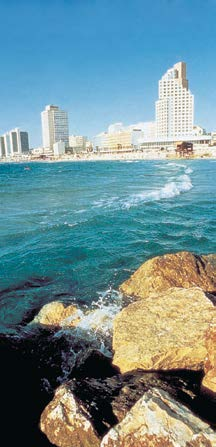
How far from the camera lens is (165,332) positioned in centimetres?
621

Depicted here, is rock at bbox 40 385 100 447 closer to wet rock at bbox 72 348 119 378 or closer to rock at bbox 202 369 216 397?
wet rock at bbox 72 348 119 378

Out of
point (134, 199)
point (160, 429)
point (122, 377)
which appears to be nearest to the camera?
point (160, 429)

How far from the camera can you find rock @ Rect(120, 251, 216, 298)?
9.52 metres

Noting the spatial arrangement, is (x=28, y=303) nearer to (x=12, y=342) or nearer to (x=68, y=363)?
(x=12, y=342)

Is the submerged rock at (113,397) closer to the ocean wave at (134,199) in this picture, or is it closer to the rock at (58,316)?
the rock at (58,316)

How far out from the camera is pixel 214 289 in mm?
9539

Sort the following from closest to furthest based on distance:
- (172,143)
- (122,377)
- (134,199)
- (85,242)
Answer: (122,377) → (85,242) → (134,199) → (172,143)

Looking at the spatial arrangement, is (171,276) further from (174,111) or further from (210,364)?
(174,111)

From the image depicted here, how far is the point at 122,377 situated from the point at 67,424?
58.9 inches

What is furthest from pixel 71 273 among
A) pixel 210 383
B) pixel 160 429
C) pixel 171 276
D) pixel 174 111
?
pixel 174 111

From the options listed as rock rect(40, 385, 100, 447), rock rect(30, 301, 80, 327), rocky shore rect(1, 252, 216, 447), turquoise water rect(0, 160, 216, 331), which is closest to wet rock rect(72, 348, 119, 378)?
rocky shore rect(1, 252, 216, 447)

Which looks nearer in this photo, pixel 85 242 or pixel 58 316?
pixel 58 316

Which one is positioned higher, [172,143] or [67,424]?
[172,143]

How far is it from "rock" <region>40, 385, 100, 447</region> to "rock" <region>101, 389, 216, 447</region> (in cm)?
38
